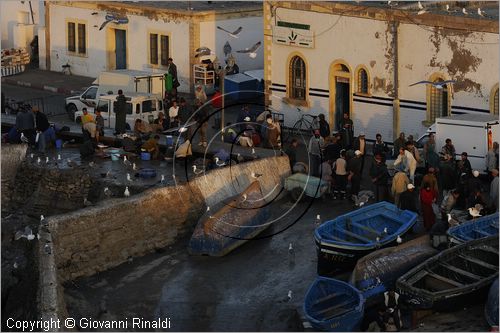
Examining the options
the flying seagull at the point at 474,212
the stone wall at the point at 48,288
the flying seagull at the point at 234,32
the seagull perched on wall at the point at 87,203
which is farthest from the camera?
the flying seagull at the point at 234,32

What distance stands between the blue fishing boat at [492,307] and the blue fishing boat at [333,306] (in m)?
2.39

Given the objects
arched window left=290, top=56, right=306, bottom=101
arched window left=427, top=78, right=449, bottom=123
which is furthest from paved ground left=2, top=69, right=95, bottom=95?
arched window left=427, top=78, right=449, bottom=123

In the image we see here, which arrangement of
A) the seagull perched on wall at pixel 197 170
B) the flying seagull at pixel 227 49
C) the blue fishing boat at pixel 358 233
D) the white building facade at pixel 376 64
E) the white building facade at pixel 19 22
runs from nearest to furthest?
the blue fishing boat at pixel 358 233 → the seagull perched on wall at pixel 197 170 → the white building facade at pixel 376 64 → the flying seagull at pixel 227 49 → the white building facade at pixel 19 22

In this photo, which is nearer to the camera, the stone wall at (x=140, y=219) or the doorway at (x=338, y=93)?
the stone wall at (x=140, y=219)

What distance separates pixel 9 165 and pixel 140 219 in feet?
20.5

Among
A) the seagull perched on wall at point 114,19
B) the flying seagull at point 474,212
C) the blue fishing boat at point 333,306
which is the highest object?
the seagull perched on wall at point 114,19

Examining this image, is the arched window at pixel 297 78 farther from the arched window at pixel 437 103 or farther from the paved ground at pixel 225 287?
the paved ground at pixel 225 287

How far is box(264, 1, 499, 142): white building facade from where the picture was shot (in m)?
41.0

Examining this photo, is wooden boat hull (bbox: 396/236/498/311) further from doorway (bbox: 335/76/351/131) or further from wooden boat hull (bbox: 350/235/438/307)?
doorway (bbox: 335/76/351/131)

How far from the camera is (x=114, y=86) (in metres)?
47.1

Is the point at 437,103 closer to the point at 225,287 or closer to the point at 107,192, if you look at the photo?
the point at 107,192

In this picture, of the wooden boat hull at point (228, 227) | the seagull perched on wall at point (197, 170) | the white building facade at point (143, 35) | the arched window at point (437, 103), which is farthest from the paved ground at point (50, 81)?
the wooden boat hull at point (228, 227)

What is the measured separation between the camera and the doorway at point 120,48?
5216 cm

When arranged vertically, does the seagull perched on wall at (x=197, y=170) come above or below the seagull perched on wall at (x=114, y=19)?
below
